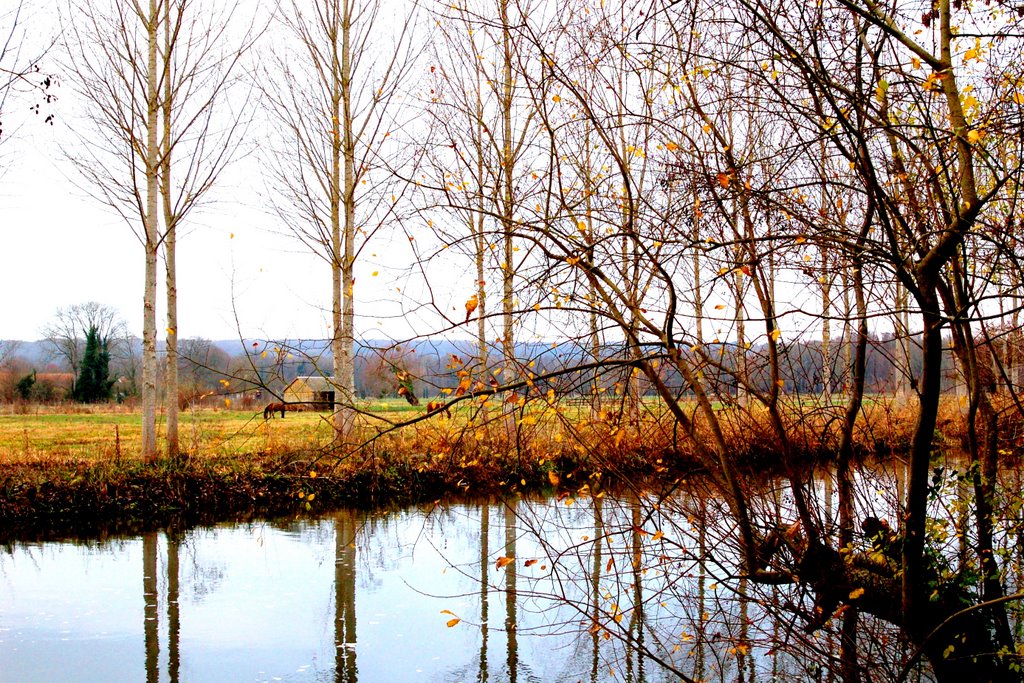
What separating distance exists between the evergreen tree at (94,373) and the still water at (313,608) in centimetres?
2320

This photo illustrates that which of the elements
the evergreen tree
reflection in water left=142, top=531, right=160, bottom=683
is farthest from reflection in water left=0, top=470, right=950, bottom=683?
the evergreen tree

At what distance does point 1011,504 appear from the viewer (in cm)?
396

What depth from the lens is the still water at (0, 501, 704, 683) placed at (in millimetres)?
5863

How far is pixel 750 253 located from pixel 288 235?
405 inches

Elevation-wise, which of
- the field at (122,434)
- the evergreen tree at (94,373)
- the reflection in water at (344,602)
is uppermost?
the evergreen tree at (94,373)

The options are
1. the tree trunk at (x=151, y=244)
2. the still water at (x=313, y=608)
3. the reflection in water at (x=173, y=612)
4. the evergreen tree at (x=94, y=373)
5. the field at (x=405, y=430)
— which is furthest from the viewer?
the evergreen tree at (x=94, y=373)

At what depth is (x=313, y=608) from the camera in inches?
290

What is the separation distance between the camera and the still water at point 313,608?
5863 millimetres

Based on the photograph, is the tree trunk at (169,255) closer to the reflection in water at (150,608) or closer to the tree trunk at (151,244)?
the tree trunk at (151,244)

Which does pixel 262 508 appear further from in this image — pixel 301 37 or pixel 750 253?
pixel 750 253

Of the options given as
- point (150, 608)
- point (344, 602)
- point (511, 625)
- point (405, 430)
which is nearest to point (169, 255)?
point (405, 430)

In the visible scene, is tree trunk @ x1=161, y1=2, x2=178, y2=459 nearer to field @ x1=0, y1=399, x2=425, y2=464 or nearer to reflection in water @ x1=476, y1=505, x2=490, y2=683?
field @ x1=0, y1=399, x2=425, y2=464

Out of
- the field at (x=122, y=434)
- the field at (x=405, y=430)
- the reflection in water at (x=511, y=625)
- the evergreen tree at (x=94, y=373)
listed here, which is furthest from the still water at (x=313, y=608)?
the evergreen tree at (x=94, y=373)

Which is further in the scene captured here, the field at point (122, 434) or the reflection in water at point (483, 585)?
the field at point (122, 434)
